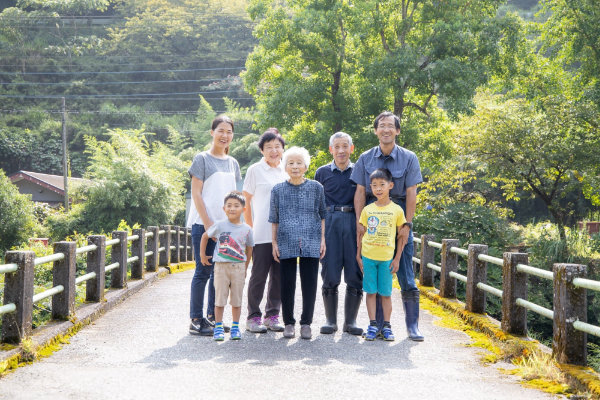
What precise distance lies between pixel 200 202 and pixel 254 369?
1.93m

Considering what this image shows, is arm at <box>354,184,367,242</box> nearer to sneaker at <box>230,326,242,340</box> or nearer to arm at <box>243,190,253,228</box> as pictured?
arm at <box>243,190,253,228</box>

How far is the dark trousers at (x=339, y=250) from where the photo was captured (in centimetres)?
648

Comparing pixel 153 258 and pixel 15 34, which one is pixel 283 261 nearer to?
pixel 153 258

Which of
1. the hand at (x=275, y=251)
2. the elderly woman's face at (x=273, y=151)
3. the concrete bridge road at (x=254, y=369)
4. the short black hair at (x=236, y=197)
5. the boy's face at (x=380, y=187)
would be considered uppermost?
the elderly woman's face at (x=273, y=151)

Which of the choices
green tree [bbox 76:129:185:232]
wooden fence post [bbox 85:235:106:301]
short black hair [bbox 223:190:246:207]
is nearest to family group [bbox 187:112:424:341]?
short black hair [bbox 223:190:246:207]

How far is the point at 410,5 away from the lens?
25.6 metres

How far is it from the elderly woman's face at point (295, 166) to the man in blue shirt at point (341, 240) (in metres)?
0.48

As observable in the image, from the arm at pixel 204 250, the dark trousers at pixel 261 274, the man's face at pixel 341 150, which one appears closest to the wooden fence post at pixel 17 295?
the arm at pixel 204 250

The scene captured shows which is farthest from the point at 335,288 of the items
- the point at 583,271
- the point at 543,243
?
the point at 543,243

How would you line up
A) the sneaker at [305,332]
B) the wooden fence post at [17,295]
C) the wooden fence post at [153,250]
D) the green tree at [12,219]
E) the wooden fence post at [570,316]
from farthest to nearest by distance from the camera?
1. the green tree at [12,219]
2. the wooden fence post at [153,250]
3. the sneaker at [305,332]
4. the wooden fence post at [17,295]
5. the wooden fence post at [570,316]

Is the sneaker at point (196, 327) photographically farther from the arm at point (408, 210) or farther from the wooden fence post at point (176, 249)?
the wooden fence post at point (176, 249)

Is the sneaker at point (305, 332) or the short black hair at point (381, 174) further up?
the short black hair at point (381, 174)

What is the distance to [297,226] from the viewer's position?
243 inches

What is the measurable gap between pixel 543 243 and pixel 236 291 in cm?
1630
